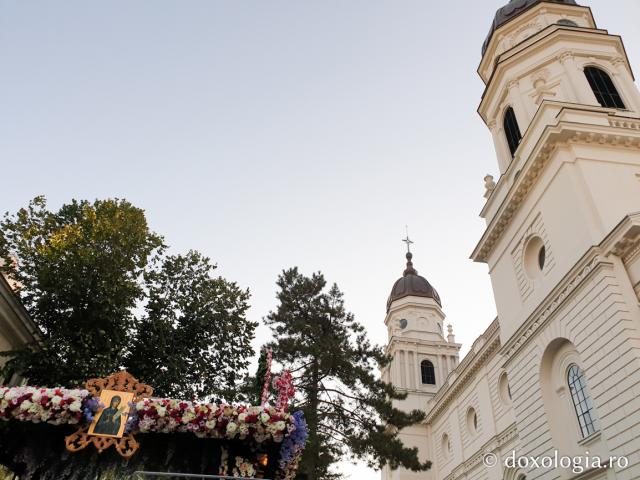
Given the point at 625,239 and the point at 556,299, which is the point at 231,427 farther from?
the point at 556,299

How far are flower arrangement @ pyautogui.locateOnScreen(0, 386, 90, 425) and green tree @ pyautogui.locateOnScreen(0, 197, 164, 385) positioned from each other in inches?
357

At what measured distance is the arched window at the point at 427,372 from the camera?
47.0m

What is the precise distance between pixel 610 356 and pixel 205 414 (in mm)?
11640

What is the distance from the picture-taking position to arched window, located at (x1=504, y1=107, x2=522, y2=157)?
24.5 metres

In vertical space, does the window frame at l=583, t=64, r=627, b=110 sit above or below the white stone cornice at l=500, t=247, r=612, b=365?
above

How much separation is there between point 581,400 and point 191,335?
14.9 m

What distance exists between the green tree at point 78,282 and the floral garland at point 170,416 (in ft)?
30.1

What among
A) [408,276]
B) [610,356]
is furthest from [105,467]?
[408,276]

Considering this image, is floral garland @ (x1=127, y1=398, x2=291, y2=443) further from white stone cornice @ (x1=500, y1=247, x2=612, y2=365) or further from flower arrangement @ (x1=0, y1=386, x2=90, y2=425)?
white stone cornice @ (x1=500, y1=247, x2=612, y2=365)

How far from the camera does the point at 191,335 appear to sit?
2105 centimetres

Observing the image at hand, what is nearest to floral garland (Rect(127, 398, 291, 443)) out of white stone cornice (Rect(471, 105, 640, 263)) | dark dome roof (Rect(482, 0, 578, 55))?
white stone cornice (Rect(471, 105, 640, 263))

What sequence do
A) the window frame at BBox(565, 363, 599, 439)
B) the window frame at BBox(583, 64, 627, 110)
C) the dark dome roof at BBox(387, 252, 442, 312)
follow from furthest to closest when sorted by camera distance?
1. the dark dome roof at BBox(387, 252, 442, 312)
2. the window frame at BBox(583, 64, 627, 110)
3. the window frame at BBox(565, 363, 599, 439)

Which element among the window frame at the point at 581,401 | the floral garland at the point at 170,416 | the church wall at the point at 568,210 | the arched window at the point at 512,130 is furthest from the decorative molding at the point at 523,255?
the floral garland at the point at 170,416

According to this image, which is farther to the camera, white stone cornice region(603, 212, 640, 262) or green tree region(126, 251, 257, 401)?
green tree region(126, 251, 257, 401)
